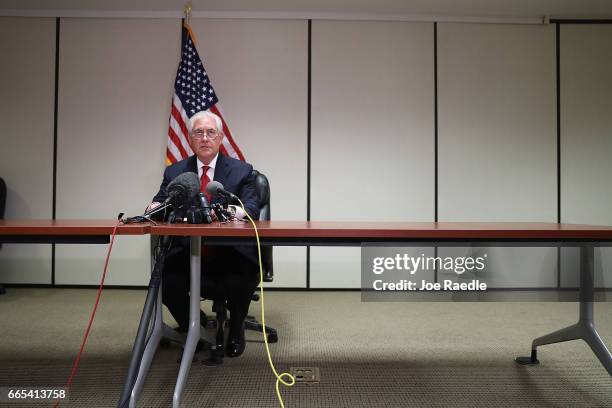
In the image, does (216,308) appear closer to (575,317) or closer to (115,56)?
(575,317)

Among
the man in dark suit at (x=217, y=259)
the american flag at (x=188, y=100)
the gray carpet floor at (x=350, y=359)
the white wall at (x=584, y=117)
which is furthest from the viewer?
the white wall at (x=584, y=117)

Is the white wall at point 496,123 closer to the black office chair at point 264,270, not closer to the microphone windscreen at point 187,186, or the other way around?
the black office chair at point 264,270

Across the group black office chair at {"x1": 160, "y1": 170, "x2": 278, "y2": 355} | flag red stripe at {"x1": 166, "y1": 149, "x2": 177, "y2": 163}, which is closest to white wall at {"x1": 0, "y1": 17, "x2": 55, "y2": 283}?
flag red stripe at {"x1": 166, "y1": 149, "x2": 177, "y2": 163}

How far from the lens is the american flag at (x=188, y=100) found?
3193 mm

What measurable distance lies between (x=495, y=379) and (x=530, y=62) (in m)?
3.07

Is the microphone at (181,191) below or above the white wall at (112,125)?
below

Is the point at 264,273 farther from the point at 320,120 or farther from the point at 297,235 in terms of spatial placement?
the point at 320,120

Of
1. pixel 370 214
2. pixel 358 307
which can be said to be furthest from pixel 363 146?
pixel 358 307

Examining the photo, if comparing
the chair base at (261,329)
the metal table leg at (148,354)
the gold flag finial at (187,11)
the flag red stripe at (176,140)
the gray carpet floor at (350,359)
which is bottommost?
the gray carpet floor at (350,359)

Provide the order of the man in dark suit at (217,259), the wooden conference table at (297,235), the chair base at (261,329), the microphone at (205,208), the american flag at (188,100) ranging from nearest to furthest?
the wooden conference table at (297,235) → the microphone at (205,208) → the man in dark suit at (217,259) → the chair base at (261,329) → the american flag at (188,100)

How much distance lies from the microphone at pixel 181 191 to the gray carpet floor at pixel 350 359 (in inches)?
29.5

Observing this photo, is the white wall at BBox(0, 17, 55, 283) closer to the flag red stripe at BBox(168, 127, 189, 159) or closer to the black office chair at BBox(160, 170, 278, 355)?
the flag red stripe at BBox(168, 127, 189, 159)

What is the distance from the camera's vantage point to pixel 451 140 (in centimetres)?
346

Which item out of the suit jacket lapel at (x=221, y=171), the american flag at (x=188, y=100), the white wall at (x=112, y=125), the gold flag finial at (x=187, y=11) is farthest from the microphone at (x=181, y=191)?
the gold flag finial at (x=187, y=11)
